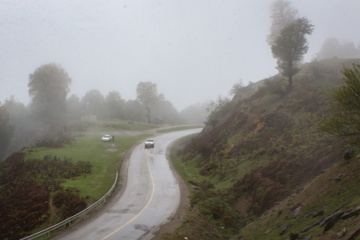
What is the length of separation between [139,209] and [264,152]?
535 inches

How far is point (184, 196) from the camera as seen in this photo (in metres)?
21.4

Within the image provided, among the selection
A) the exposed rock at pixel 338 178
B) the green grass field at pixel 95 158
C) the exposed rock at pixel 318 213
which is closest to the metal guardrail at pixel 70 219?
the green grass field at pixel 95 158

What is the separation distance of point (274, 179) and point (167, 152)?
25664mm

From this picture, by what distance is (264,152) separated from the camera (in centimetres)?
2403

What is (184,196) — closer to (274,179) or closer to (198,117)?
(274,179)

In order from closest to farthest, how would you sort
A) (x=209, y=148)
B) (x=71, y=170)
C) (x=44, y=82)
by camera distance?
(x=71, y=170) → (x=209, y=148) → (x=44, y=82)

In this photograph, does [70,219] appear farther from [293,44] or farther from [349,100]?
[293,44]

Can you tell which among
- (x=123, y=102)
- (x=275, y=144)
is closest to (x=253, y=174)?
(x=275, y=144)

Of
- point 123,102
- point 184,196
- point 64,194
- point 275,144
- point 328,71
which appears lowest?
point 184,196

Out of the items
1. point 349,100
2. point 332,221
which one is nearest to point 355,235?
point 332,221

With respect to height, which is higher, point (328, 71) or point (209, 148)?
point (328, 71)

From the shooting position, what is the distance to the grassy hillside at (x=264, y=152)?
17.3 metres

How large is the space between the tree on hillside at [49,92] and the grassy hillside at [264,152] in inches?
1939

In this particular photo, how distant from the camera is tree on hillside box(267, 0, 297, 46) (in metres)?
49.9
